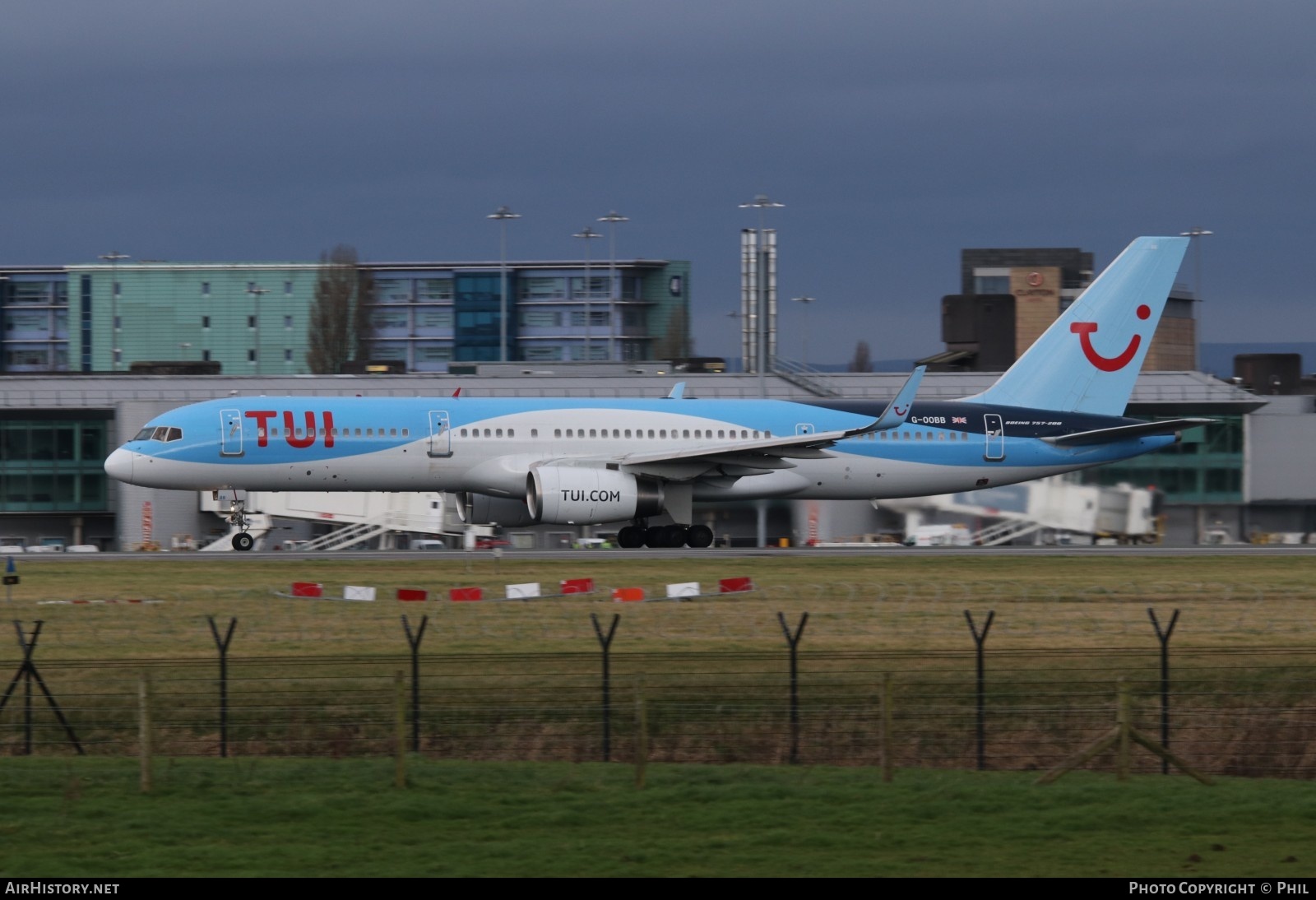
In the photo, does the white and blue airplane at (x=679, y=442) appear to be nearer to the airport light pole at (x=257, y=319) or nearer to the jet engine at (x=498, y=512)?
the jet engine at (x=498, y=512)

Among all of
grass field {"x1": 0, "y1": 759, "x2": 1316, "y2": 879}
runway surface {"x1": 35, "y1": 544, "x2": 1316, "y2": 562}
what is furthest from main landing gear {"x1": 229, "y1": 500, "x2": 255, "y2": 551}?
grass field {"x1": 0, "y1": 759, "x2": 1316, "y2": 879}

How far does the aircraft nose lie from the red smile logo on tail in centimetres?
2933

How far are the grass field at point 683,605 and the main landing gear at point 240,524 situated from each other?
280cm

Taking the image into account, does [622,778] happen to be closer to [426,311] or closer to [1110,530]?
[1110,530]

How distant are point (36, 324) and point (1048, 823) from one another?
169990 millimetres

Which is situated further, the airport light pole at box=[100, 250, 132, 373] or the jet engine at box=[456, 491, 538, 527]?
the airport light pole at box=[100, 250, 132, 373]

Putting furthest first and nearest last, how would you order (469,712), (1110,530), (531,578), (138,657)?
(1110,530), (531,578), (138,657), (469,712)

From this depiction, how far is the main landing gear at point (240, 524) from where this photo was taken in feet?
153

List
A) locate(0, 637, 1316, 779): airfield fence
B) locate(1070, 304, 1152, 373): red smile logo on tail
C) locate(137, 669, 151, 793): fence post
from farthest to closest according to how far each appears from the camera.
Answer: locate(1070, 304, 1152, 373): red smile logo on tail → locate(0, 637, 1316, 779): airfield fence → locate(137, 669, 151, 793): fence post

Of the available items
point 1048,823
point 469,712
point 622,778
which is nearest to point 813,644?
point 469,712

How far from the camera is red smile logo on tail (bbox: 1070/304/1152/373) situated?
53.3m

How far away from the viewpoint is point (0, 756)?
64.0 ft

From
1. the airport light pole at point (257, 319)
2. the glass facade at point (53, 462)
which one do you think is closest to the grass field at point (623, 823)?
the glass facade at point (53, 462)

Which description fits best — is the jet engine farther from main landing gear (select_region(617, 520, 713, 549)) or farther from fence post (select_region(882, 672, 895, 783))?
fence post (select_region(882, 672, 895, 783))
